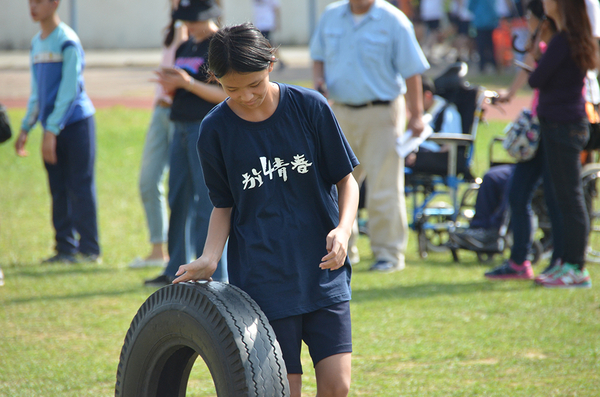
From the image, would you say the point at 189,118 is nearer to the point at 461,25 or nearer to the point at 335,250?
the point at 335,250

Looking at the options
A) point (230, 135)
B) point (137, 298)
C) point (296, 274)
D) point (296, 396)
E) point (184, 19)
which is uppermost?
point (184, 19)

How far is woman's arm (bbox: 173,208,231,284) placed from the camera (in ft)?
8.62

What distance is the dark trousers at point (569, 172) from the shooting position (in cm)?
504

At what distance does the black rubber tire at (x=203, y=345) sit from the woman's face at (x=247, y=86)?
663mm

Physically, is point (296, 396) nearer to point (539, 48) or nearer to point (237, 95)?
point (237, 95)

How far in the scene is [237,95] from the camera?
254 centimetres

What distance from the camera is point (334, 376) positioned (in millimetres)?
2596

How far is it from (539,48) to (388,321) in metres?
2.36

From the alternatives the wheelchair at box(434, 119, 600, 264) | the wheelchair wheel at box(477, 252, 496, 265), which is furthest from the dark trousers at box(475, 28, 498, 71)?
the wheelchair wheel at box(477, 252, 496, 265)

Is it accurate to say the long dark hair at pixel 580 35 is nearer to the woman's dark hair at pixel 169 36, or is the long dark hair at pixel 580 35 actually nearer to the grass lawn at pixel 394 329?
the grass lawn at pixel 394 329

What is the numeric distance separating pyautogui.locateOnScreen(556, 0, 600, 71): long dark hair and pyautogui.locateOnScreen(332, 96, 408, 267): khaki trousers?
1.53m

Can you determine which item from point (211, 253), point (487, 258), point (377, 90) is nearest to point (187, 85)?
point (377, 90)

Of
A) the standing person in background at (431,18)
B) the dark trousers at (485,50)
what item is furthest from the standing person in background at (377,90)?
the standing person in background at (431,18)

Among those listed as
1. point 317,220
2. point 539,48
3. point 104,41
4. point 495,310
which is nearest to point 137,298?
point 495,310
